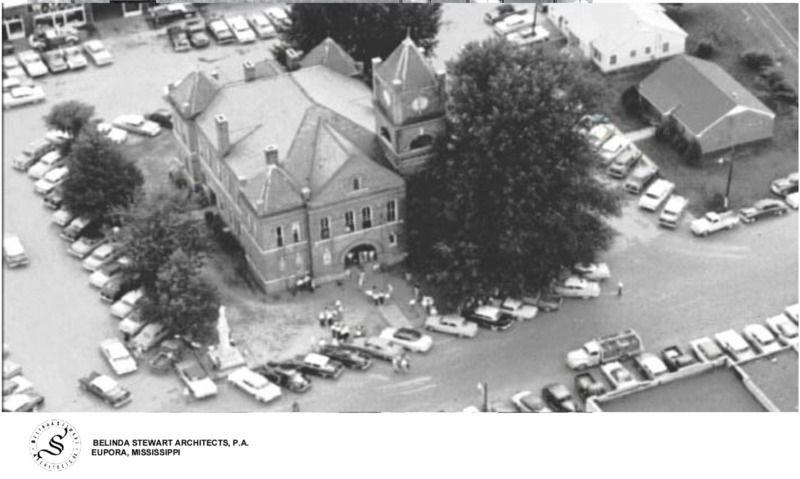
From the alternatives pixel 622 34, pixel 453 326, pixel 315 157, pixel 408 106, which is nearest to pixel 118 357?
pixel 315 157

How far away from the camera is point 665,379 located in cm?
8456

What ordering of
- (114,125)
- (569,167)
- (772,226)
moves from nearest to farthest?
1. (569,167)
2. (772,226)
3. (114,125)

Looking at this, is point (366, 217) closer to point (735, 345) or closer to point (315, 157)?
point (315, 157)

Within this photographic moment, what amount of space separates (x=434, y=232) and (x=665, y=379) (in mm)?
16779

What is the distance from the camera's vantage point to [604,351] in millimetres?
87875

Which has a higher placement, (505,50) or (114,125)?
(505,50)

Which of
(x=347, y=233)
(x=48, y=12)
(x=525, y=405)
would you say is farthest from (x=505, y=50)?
(x=48, y=12)

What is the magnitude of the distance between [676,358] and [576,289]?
8.39 metres

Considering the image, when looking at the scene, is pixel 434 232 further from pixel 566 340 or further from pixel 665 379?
pixel 665 379

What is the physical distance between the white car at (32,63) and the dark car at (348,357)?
4026 centimetres

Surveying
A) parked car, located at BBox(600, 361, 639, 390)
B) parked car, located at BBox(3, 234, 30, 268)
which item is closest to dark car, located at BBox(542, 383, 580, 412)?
parked car, located at BBox(600, 361, 639, 390)

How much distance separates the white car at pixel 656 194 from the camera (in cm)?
10094

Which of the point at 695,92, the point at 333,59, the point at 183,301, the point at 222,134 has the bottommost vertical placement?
the point at 695,92

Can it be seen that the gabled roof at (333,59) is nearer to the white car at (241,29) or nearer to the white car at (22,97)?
the white car at (241,29)
